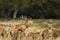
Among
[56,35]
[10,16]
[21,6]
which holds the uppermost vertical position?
[56,35]

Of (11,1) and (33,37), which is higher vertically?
(33,37)

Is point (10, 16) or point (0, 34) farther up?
point (0, 34)

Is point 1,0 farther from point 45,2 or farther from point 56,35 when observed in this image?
point 56,35


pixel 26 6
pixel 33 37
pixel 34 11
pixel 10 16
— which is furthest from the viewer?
pixel 10 16

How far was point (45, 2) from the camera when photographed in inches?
1769

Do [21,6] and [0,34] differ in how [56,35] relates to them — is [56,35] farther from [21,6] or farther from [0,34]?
[21,6]

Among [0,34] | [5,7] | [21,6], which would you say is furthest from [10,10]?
[0,34]

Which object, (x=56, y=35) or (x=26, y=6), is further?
(x=26, y=6)

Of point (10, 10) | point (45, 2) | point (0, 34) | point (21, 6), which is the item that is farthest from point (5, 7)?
point (0, 34)

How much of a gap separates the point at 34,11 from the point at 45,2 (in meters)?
2.93

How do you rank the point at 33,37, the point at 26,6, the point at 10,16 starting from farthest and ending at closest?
the point at 10,16
the point at 26,6
the point at 33,37

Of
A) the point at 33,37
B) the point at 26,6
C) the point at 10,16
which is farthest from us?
the point at 10,16

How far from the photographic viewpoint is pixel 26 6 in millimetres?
43719

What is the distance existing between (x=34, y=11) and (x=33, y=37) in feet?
101
